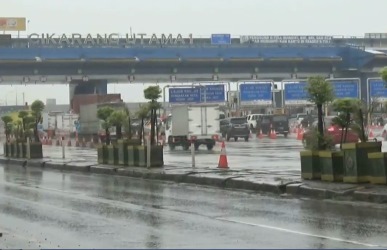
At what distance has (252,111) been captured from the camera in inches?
3393

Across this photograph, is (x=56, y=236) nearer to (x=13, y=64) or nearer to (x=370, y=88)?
(x=370, y=88)

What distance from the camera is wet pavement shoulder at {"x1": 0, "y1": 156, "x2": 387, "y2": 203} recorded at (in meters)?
15.9

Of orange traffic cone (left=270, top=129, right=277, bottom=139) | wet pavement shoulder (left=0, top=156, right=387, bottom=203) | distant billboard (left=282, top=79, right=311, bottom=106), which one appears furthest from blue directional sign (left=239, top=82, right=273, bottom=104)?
wet pavement shoulder (left=0, top=156, right=387, bottom=203)

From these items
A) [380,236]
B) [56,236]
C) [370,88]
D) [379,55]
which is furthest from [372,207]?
[379,55]

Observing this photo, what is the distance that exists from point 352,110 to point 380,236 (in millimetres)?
7516

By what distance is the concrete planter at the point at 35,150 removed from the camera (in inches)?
1497

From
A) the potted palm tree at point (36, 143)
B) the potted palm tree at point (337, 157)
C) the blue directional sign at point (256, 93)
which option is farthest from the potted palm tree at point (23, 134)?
the blue directional sign at point (256, 93)

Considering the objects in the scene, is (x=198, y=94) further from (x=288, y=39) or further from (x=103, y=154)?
(x=288, y=39)

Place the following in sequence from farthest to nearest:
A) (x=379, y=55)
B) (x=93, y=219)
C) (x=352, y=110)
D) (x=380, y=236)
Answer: (x=379, y=55)
(x=352, y=110)
(x=93, y=219)
(x=380, y=236)

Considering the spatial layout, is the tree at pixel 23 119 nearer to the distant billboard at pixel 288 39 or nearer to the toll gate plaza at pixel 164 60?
the toll gate plaza at pixel 164 60

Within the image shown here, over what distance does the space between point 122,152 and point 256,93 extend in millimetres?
35743

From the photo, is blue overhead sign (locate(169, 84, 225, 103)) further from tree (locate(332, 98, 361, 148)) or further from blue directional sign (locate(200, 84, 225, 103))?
tree (locate(332, 98, 361, 148))

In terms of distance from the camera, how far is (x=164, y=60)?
88188 mm

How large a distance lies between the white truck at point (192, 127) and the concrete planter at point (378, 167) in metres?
26.1
